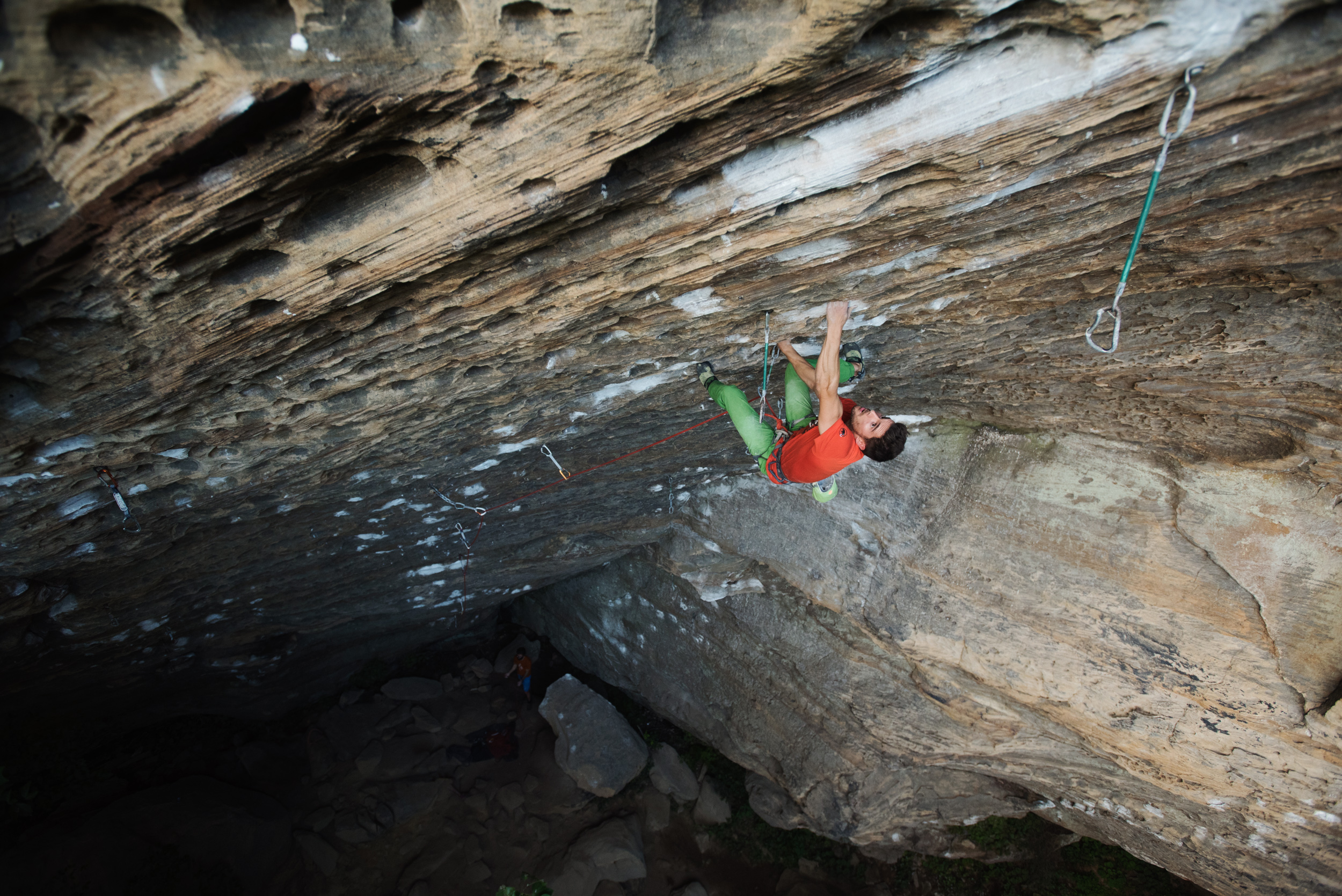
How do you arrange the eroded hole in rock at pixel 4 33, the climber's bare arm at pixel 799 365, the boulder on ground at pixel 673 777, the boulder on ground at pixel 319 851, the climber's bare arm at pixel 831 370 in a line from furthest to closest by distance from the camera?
the boulder on ground at pixel 673 777, the boulder on ground at pixel 319 851, the climber's bare arm at pixel 799 365, the climber's bare arm at pixel 831 370, the eroded hole in rock at pixel 4 33

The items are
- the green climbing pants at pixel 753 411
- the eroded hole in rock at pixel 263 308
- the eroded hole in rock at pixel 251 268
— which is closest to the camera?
the eroded hole in rock at pixel 251 268

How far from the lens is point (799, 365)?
11.8 ft

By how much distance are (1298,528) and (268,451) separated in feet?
20.0

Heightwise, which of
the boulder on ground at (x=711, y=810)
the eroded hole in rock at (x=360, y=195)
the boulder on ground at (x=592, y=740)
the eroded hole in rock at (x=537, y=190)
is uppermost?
the eroded hole in rock at (x=360, y=195)

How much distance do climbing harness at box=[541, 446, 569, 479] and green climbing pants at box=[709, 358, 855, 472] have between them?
1800 millimetres

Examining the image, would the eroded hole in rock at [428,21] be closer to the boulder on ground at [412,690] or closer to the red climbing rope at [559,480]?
the red climbing rope at [559,480]

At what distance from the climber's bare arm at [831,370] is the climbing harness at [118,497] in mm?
4013

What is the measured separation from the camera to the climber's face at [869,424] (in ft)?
11.3

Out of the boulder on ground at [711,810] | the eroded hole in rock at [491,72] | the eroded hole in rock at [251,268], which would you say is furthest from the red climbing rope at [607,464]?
the boulder on ground at [711,810]

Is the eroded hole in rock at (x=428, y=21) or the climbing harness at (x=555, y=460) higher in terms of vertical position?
the eroded hole in rock at (x=428, y=21)

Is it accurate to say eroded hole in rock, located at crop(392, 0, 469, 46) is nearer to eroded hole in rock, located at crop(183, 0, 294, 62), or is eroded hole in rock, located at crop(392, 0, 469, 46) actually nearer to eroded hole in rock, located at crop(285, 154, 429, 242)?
eroded hole in rock, located at crop(183, 0, 294, 62)


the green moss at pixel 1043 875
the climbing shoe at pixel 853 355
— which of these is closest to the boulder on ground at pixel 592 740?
the green moss at pixel 1043 875

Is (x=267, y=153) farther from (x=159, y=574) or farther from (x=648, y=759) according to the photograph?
(x=648, y=759)

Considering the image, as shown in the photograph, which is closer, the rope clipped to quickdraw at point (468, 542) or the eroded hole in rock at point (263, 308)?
the eroded hole in rock at point (263, 308)
